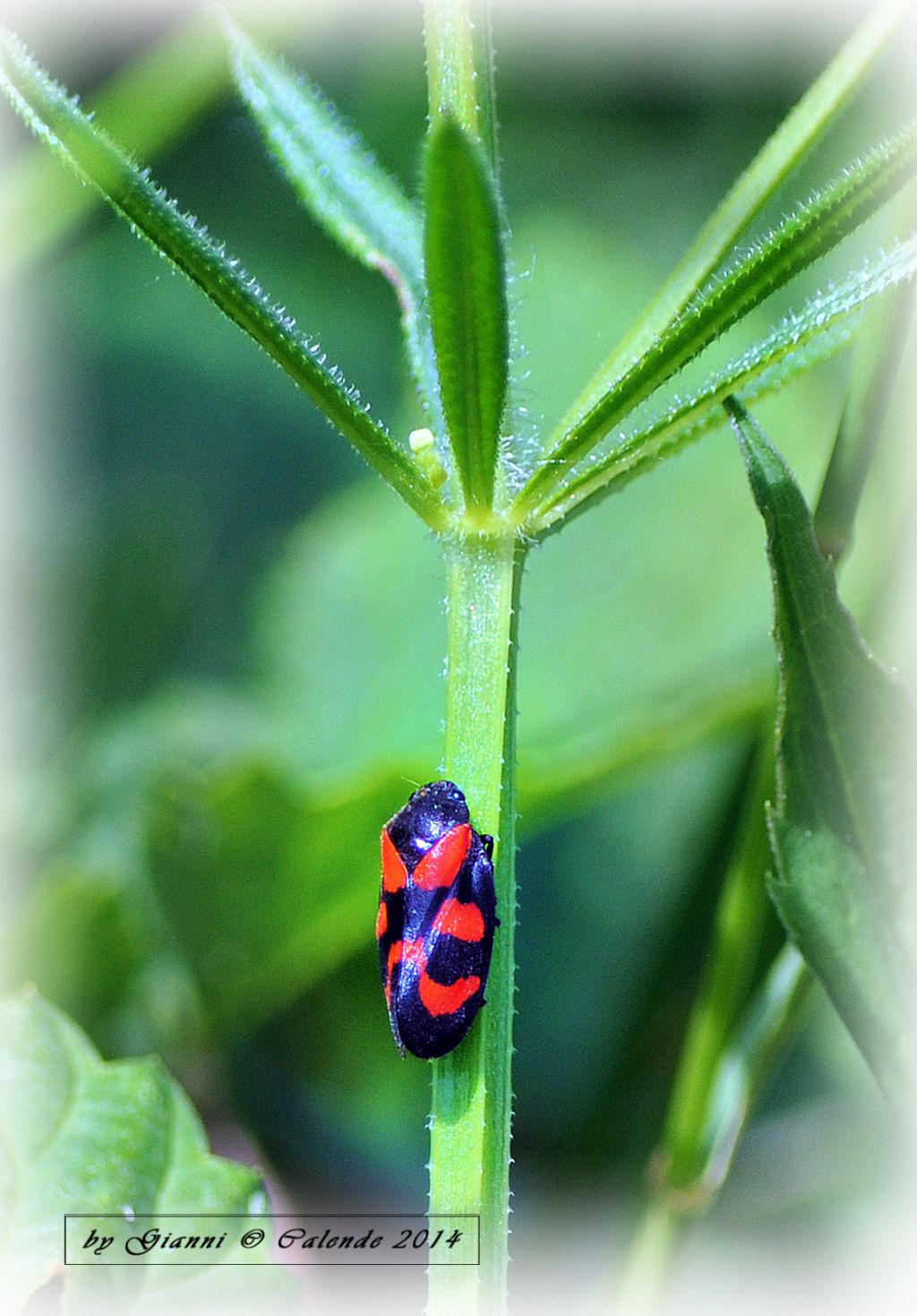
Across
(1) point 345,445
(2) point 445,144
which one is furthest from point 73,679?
(2) point 445,144

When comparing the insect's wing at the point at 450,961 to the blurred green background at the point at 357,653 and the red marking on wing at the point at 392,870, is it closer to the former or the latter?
the red marking on wing at the point at 392,870

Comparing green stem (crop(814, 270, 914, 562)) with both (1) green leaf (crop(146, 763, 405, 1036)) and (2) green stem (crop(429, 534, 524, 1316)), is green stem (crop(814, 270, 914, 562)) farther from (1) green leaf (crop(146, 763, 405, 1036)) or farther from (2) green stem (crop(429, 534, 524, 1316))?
(1) green leaf (crop(146, 763, 405, 1036))

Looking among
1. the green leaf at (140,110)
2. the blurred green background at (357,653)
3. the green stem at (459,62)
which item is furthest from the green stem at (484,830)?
the green leaf at (140,110)

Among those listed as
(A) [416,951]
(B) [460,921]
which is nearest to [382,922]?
(A) [416,951]

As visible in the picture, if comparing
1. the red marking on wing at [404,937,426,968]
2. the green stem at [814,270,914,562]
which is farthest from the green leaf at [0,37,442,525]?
the red marking on wing at [404,937,426,968]

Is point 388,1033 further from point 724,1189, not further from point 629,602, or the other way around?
point 629,602

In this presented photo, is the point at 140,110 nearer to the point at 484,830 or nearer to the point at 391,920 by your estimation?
the point at 391,920
